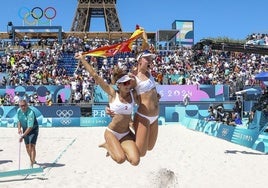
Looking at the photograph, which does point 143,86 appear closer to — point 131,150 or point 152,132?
point 152,132

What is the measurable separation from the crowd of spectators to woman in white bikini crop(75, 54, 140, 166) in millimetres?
20263

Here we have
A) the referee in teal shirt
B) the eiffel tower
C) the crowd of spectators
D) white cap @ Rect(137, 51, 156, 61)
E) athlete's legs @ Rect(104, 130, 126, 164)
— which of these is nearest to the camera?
athlete's legs @ Rect(104, 130, 126, 164)

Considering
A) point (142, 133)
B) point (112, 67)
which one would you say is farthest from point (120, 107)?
point (112, 67)

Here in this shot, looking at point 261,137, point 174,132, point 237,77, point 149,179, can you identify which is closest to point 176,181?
point 149,179

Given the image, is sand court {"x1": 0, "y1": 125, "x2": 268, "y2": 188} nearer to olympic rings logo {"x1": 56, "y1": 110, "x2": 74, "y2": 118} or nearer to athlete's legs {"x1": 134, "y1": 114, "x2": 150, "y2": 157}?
athlete's legs {"x1": 134, "y1": 114, "x2": 150, "y2": 157}

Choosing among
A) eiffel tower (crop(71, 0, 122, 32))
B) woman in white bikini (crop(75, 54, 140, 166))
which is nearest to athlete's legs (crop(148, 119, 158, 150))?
woman in white bikini (crop(75, 54, 140, 166))

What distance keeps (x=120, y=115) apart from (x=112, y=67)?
806 inches

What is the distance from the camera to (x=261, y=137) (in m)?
13.8

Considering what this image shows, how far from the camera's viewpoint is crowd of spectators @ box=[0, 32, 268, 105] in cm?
2845

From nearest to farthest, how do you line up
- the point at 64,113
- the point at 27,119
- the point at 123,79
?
1. the point at 123,79
2. the point at 27,119
3. the point at 64,113

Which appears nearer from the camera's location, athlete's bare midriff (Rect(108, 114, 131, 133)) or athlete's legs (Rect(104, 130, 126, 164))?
athlete's legs (Rect(104, 130, 126, 164))

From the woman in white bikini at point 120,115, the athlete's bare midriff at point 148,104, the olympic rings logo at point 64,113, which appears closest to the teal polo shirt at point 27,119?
the woman in white bikini at point 120,115

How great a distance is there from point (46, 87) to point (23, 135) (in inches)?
679

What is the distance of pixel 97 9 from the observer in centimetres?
5725
